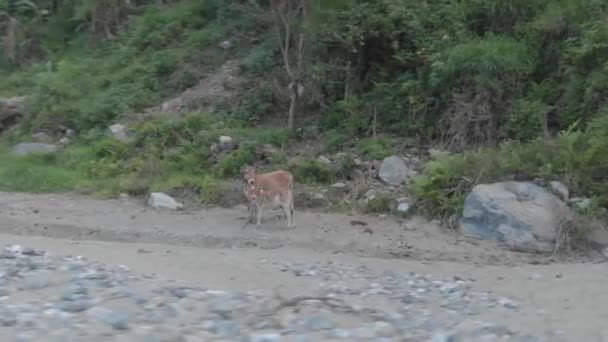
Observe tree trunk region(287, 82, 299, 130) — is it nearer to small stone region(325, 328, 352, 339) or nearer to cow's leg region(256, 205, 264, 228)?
cow's leg region(256, 205, 264, 228)

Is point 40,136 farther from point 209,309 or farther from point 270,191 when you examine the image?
point 209,309

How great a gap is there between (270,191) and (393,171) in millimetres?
2998

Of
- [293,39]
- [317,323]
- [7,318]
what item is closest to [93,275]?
[7,318]

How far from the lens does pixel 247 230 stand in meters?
18.0

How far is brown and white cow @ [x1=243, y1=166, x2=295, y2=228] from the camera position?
18000 millimetres

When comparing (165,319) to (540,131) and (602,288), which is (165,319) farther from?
(540,131)

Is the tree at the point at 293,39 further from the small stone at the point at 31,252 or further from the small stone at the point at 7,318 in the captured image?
the small stone at the point at 7,318

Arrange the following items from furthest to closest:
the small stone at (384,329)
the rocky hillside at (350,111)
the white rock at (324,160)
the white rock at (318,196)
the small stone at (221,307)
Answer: the white rock at (324,160) → the white rock at (318,196) → the rocky hillside at (350,111) → the small stone at (221,307) → the small stone at (384,329)

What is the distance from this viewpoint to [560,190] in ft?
57.1

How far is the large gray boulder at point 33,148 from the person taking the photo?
78.8 feet

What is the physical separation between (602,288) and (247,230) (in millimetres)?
6675

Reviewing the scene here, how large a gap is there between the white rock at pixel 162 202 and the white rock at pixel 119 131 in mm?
3782

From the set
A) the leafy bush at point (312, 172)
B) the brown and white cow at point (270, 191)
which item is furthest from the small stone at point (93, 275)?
the leafy bush at point (312, 172)

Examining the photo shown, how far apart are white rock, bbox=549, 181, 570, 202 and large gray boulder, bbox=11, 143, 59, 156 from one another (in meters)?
12.1
